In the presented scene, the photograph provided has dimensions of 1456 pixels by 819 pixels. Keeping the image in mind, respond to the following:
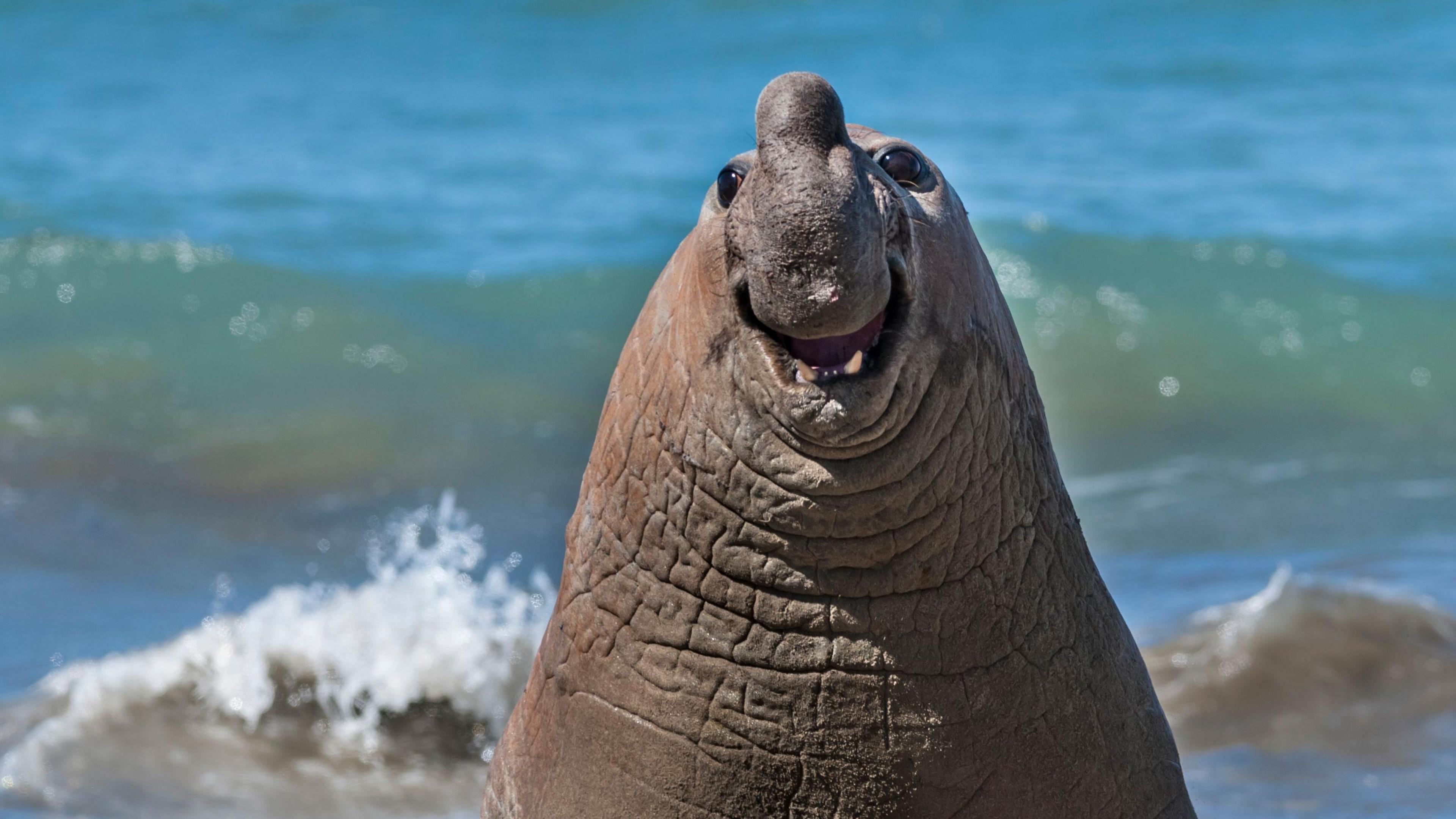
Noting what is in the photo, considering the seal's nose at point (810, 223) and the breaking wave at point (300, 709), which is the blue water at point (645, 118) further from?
the seal's nose at point (810, 223)

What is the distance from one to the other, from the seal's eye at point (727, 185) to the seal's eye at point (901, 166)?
0.23 m

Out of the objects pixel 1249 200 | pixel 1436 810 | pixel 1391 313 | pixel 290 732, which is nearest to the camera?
pixel 1436 810

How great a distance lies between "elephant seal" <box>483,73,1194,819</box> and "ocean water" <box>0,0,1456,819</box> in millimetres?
2528

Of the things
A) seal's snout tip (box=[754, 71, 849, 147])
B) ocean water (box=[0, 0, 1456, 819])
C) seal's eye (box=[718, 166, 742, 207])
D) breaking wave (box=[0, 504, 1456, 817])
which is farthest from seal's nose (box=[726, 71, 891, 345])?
breaking wave (box=[0, 504, 1456, 817])

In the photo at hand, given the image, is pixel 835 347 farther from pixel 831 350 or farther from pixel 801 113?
pixel 801 113

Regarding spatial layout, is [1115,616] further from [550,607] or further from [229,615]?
[229,615]

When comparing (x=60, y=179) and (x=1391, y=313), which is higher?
(x=60, y=179)

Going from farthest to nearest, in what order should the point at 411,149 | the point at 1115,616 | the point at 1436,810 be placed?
the point at 411,149, the point at 1436,810, the point at 1115,616

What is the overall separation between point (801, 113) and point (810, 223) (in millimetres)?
174

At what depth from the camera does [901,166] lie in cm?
233

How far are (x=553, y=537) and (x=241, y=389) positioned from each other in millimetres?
4074

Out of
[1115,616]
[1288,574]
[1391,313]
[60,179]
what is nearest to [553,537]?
[1288,574]

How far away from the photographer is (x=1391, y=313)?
12758 millimetres

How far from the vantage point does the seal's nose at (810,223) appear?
1.98m
